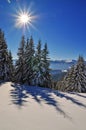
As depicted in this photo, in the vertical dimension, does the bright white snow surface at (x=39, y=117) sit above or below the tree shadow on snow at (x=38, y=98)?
below

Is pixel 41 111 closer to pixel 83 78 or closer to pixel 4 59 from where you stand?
pixel 4 59

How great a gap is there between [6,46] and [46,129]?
29.2 meters

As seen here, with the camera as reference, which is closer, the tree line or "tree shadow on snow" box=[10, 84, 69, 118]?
"tree shadow on snow" box=[10, 84, 69, 118]

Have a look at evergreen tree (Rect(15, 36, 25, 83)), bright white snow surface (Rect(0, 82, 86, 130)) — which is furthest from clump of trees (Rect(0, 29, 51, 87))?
bright white snow surface (Rect(0, 82, 86, 130))

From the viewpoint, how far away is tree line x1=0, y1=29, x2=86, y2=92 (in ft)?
111

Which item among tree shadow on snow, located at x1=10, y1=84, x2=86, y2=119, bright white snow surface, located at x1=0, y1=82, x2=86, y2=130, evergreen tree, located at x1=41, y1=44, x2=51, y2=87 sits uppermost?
evergreen tree, located at x1=41, y1=44, x2=51, y2=87

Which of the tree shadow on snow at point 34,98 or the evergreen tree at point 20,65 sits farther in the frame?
the evergreen tree at point 20,65

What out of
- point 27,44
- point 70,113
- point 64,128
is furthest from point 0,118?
point 27,44

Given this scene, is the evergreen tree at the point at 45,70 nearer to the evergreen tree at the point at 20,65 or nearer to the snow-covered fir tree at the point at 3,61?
the evergreen tree at the point at 20,65

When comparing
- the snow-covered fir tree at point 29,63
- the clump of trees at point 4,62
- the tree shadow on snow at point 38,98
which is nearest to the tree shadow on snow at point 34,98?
the tree shadow on snow at point 38,98

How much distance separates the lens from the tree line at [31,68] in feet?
111

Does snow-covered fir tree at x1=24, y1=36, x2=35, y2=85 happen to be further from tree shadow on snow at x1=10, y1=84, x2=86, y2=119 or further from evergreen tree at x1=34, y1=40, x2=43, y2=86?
tree shadow on snow at x1=10, y1=84, x2=86, y2=119

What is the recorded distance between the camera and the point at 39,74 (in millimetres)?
34156

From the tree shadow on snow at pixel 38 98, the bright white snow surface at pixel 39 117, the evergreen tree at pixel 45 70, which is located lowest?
the bright white snow surface at pixel 39 117
